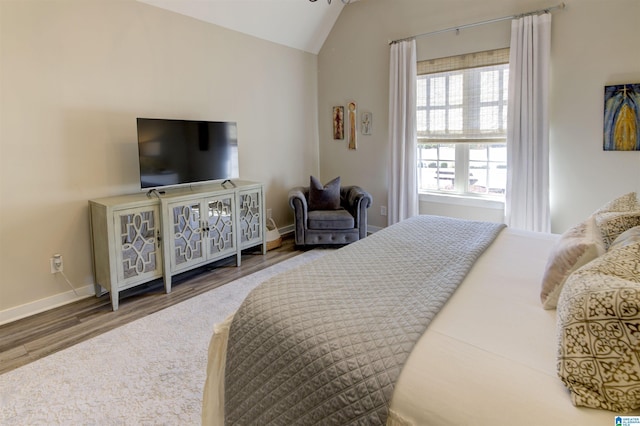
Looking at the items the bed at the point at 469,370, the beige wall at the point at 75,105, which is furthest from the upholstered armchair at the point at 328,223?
the bed at the point at 469,370

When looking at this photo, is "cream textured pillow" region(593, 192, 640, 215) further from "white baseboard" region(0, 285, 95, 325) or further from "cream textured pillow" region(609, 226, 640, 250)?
"white baseboard" region(0, 285, 95, 325)

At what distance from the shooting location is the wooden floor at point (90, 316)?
2.57m

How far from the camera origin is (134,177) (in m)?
3.66

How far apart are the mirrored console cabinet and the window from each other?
238cm

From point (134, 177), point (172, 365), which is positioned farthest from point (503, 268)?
point (134, 177)

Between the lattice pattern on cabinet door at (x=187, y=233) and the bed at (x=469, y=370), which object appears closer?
the bed at (x=469, y=370)

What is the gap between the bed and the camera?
99 centimetres

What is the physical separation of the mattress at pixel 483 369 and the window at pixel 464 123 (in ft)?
9.70

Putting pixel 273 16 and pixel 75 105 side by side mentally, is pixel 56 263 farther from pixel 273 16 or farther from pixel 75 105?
pixel 273 16

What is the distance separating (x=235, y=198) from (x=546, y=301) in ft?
10.3

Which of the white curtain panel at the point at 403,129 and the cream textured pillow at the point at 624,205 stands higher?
the white curtain panel at the point at 403,129

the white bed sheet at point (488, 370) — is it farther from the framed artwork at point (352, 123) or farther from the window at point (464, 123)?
the framed artwork at point (352, 123)

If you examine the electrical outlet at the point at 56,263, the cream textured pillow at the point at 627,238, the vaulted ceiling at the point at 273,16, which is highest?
the vaulted ceiling at the point at 273,16

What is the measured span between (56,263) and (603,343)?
3.69 m
